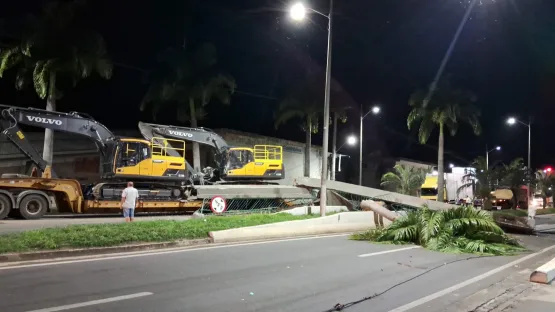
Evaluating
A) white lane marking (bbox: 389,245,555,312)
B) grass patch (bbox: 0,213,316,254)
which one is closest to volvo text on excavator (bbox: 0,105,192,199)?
grass patch (bbox: 0,213,316,254)

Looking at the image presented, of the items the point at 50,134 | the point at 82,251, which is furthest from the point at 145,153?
the point at 82,251

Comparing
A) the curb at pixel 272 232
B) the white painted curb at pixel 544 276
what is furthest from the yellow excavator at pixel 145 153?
the white painted curb at pixel 544 276

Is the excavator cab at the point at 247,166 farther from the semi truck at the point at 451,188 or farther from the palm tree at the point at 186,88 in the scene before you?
the semi truck at the point at 451,188

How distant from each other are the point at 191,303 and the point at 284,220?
10.2m

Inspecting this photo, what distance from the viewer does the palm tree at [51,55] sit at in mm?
24344

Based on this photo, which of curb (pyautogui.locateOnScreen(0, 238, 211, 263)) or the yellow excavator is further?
the yellow excavator

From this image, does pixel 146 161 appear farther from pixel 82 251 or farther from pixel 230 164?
pixel 82 251

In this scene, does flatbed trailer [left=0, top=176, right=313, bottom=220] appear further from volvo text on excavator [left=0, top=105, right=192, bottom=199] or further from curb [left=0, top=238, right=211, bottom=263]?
curb [left=0, top=238, right=211, bottom=263]

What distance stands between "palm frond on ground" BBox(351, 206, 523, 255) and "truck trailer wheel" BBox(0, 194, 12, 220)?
45.5 feet

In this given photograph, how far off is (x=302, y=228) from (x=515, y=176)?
112 ft

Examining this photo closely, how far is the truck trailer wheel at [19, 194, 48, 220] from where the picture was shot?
60.1 ft

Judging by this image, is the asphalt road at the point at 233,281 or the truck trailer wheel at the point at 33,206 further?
the truck trailer wheel at the point at 33,206

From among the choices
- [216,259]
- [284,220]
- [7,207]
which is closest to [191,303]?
[216,259]

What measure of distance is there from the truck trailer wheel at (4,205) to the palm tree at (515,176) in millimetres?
41570
